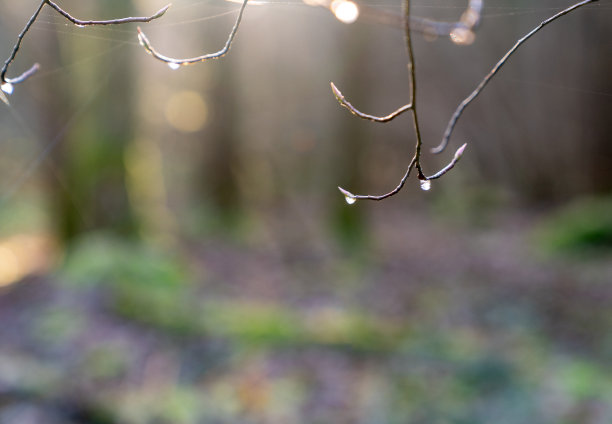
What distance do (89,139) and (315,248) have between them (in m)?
4.00

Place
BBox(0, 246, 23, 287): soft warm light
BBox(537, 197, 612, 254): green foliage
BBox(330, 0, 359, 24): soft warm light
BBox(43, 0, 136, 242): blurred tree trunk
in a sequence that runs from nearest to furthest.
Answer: BBox(330, 0, 359, 24): soft warm light → BBox(0, 246, 23, 287): soft warm light → BBox(43, 0, 136, 242): blurred tree trunk → BBox(537, 197, 612, 254): green foliage

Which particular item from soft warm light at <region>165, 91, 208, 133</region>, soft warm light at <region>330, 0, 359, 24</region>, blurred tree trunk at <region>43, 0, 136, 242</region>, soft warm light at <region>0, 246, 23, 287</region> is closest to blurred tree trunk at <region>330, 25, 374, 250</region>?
blurred tree trunk at <region>43, 0, 136, 242</region>

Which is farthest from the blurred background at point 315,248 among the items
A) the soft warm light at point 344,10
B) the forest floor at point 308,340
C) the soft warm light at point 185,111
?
the soft warm light at point 185,111

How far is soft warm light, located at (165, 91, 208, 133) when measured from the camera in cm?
1647

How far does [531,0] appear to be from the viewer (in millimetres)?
12711

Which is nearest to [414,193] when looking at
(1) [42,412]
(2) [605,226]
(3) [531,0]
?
(3) [531,0]

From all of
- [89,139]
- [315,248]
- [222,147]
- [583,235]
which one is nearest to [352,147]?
[315,248]

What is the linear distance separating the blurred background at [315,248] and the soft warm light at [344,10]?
0.18 m

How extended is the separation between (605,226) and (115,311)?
7.38 meters

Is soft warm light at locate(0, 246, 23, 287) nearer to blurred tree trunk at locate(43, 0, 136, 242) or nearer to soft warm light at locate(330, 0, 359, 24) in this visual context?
blurred tree trunk at locate(43, 0, 136, 242)

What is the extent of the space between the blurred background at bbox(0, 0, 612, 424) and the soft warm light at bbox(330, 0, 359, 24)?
181mm

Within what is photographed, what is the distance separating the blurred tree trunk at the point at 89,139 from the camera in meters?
7.31

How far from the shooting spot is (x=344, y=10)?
2.42 meters

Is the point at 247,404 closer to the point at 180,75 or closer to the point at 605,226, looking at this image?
the point at 605,226
